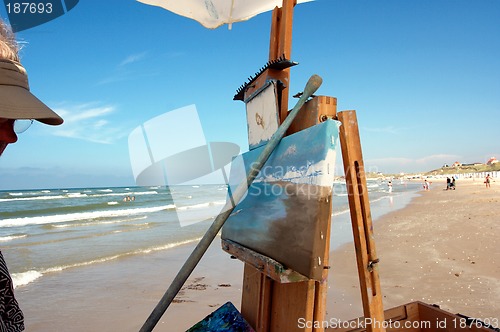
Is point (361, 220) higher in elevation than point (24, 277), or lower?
higher

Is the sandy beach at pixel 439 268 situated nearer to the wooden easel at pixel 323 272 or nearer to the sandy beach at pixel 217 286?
the sandy beach at pixel 217 286

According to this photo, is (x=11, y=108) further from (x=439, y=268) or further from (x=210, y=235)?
(x=439, y=268)

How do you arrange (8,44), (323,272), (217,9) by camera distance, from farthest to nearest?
(217,9), (323,272), (8,44)

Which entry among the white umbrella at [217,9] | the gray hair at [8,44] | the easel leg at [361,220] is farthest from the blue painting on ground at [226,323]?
the white umbrella at [217,9]

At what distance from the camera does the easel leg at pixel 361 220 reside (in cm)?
175

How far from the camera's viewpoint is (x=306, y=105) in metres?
1.92

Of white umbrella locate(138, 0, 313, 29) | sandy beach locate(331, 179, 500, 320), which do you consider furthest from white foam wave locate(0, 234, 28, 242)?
white umbrella locate(138, 0, 313, 29)

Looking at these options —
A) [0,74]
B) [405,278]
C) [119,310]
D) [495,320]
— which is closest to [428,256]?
[405,278]

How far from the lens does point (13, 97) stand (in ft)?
3.41

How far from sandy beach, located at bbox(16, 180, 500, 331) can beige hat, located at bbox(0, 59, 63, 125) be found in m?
3.79

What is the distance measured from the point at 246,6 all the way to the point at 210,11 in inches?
13.8

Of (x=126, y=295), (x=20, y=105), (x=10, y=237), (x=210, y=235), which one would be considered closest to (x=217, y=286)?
(x=126, y=295)

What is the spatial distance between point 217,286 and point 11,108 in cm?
531

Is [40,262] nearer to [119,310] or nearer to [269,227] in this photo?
[119,310]
